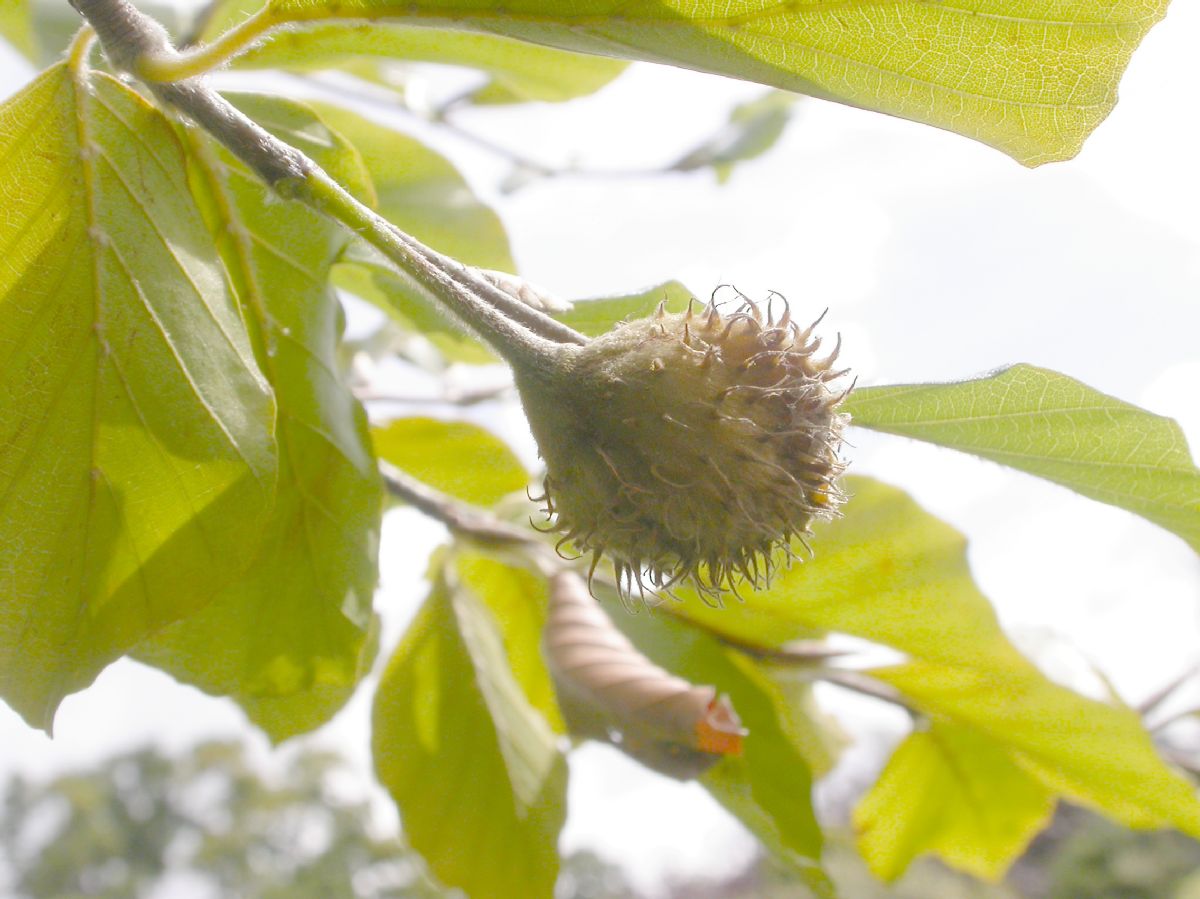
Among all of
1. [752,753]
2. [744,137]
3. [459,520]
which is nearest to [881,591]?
[752,753]

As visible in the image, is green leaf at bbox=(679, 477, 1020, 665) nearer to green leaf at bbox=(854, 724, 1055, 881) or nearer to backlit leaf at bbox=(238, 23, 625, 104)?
green leaf at bbox=(854, 724, 1055, 881)

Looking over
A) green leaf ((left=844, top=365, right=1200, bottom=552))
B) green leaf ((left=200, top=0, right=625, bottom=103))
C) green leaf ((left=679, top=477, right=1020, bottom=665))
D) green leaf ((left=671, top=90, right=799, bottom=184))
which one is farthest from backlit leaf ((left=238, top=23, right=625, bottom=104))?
green leaf ((left=671, top=90, right=799, bottom=184))

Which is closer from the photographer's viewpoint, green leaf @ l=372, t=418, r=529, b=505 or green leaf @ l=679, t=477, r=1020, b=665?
green leaf @ l=679, t=477, r=1020, b=665

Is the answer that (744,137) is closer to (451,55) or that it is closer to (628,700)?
(451,55)

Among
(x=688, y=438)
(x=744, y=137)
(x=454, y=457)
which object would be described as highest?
(x=744, y=137)

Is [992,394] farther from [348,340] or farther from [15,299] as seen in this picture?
[348,340]

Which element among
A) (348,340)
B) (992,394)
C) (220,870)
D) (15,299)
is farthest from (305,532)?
(220,870)

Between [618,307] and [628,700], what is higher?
[618,307]
